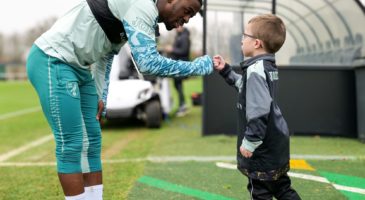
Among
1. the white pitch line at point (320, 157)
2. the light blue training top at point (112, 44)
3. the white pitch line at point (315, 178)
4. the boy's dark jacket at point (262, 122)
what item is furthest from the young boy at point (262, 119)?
the white pitch line at point (320, 157)

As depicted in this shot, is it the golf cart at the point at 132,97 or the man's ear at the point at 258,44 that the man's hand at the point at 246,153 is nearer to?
the man's ear at the point at 258,44

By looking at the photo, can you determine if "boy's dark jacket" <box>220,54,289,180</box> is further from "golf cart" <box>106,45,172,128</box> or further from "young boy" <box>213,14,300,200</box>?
"golf cart" <box>106,45,172,128</box>

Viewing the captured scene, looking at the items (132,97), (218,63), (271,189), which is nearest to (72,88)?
(218,63)

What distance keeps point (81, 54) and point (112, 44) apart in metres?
0.21

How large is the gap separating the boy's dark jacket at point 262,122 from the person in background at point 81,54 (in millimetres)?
297

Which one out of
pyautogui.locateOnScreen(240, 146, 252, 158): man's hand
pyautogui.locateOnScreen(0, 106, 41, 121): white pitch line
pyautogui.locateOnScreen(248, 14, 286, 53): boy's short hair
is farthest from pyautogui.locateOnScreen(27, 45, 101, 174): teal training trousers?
pyautogui.locateOnScreen(0, 106, 41, 121): white pitch line

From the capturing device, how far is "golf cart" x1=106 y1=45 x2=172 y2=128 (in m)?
9.55

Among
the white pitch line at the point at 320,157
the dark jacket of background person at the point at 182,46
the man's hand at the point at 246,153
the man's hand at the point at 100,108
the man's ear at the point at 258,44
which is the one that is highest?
the dark jacket of background person at the point at 182,46

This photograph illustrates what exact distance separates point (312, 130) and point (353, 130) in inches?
24.5

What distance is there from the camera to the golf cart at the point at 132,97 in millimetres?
9555

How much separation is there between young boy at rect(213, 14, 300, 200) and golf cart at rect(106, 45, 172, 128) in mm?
5992

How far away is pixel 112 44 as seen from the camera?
10.7ft

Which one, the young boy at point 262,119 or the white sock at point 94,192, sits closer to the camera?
the young boy at point 262,119

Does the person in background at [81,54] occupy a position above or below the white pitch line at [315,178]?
above
